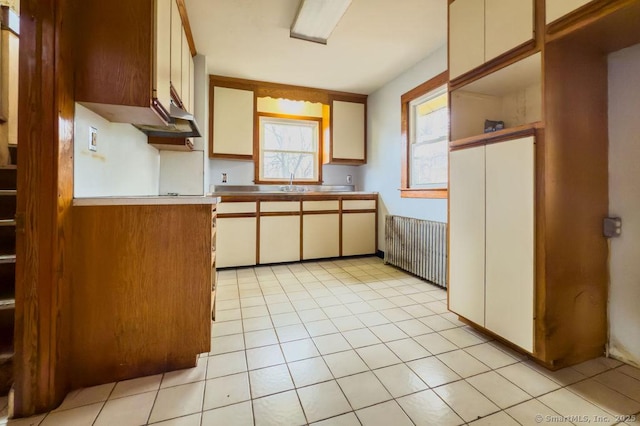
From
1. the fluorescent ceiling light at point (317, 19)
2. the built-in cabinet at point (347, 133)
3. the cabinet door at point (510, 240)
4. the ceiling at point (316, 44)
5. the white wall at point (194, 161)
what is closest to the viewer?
the cabinet door at point (510, 240)

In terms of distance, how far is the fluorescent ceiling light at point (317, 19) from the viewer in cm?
218

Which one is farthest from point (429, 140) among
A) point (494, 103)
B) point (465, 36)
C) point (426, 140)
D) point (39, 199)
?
point (39, 199)

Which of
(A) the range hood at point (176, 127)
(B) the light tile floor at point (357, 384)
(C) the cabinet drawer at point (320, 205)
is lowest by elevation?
(B) the light tile floor at point (357, 384)

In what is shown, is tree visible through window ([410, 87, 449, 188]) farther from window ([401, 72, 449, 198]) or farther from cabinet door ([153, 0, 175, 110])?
cabinet door ([153, 0, 175, 110])

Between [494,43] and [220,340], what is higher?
[494,43]

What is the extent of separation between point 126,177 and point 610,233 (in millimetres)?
3171

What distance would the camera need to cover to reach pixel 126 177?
210 centimetres

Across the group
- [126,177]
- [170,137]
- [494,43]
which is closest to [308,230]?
[170,137]

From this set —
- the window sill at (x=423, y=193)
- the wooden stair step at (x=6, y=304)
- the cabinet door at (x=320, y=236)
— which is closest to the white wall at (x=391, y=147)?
the window sill at (x=423, y=193)

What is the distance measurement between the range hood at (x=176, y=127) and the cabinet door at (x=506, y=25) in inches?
81.2

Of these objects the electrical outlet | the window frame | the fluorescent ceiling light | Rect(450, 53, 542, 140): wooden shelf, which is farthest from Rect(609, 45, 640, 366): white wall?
the window frame

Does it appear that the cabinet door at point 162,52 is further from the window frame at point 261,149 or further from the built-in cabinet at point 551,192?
the window frame at point 261,149

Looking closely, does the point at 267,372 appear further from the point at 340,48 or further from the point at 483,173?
the point at 340,48

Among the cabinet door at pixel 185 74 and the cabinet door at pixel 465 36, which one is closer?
the cabinet door at pixel 465 36
